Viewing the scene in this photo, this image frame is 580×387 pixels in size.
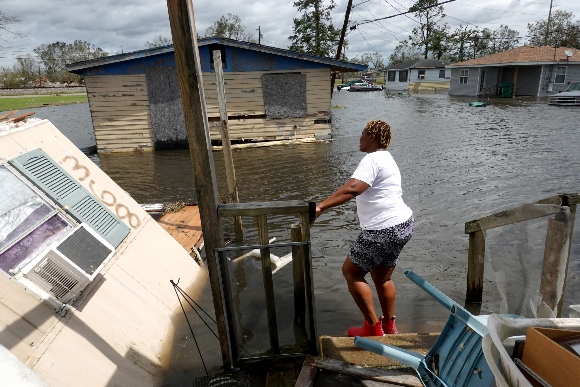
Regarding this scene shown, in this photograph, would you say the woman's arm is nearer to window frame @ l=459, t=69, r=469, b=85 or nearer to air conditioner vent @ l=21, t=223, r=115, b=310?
→ air conditioner vent @ l=21, t=223, r=115, b=310

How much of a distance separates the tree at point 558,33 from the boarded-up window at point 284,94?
44806mm

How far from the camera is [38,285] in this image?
2.83 meters

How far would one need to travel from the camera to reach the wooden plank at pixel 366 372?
267 centimetres

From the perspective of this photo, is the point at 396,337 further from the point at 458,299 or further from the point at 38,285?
the point at 38,285

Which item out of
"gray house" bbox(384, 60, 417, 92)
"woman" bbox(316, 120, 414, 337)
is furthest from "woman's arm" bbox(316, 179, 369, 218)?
"gray house" bbox(384, 60, 417, 92)

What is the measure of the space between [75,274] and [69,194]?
3.45 feet

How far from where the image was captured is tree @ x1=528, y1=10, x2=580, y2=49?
48.4 meters

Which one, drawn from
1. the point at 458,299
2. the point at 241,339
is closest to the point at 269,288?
the point at 241,339

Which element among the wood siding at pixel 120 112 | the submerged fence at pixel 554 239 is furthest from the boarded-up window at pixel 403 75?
the submerged fence at pixel 554 239

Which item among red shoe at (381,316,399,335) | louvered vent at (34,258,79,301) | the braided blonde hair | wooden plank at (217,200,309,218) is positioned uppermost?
the braided blonde hair

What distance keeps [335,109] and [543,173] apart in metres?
20.4

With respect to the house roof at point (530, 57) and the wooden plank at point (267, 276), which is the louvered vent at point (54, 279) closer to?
the wooden plank at point (267, 276)

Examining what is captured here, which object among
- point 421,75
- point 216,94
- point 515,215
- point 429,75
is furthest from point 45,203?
point 429,75

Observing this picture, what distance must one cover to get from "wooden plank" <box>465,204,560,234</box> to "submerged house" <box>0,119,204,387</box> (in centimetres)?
332
